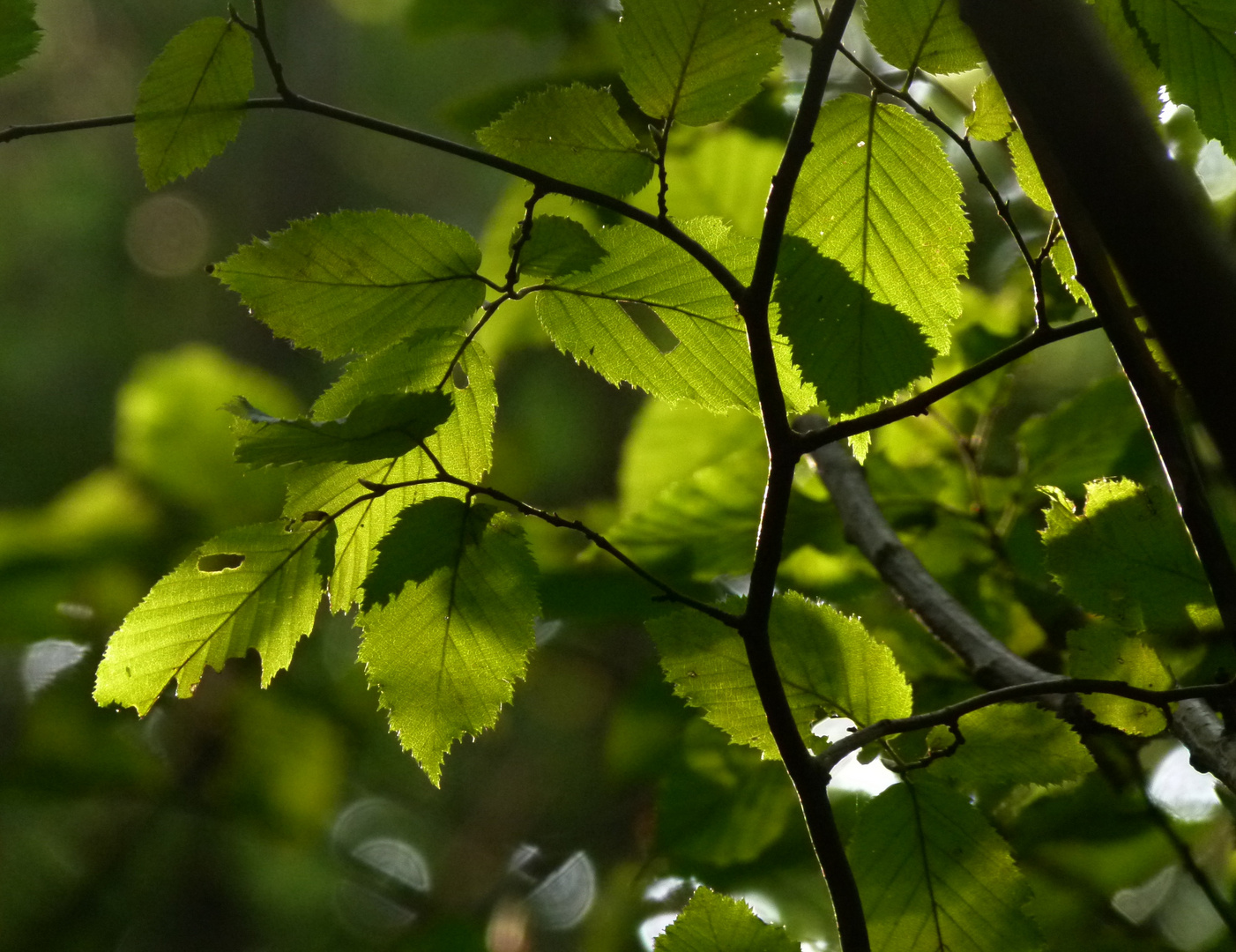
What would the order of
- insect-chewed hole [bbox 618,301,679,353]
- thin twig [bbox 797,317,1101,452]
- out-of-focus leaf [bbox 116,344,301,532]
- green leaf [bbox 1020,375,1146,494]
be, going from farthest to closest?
insect-chewed hole [bbox 618,301,679,353], out-of-focus leaf [bbox 116,344,301,532], green leaf [bbox 1020,375,1146,494], thin twig [bbox 797,317,1101,452]

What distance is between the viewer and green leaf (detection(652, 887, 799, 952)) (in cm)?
52

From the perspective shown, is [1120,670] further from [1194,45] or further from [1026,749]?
[1194,45]

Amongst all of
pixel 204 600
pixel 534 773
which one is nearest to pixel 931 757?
pixel 204 600

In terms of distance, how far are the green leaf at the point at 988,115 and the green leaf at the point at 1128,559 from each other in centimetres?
21

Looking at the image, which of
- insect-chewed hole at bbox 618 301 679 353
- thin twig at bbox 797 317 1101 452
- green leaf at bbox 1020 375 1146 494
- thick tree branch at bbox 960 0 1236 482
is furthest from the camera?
insect-chewed hole at bbox 618 301 679 353

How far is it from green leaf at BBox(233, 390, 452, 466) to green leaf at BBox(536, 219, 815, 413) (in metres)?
0.11

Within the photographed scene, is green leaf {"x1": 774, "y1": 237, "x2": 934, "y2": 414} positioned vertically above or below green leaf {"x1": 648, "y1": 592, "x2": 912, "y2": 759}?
above

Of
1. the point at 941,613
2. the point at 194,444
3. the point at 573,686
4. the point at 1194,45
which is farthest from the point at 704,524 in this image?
the point at 573,686

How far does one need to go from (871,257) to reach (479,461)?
26cm

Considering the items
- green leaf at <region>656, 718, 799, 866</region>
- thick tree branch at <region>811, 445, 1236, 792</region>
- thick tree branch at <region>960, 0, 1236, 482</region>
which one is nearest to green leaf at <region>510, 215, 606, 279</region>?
thick tree branch at <region>960, 0, 1236, 482</region>

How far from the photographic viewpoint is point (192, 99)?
22.1 inches

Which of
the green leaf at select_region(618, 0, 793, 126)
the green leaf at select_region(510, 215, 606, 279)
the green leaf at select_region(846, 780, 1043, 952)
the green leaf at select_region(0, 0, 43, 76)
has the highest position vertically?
the green leaf at select_region(0, 0, 43, 76)

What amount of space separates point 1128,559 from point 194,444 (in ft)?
3.71

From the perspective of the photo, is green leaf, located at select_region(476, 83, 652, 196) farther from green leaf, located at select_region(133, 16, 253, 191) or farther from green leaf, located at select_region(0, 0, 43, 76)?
green leaf, located at select_region(0, 0, 43, 76)
